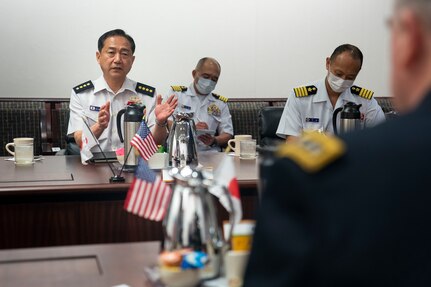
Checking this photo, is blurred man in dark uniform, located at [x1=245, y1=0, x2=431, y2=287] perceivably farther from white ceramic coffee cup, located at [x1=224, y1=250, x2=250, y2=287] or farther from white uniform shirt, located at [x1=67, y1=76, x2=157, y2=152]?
white uniform shirt, located at [x1=67, y1=76, x2=157, y2=152]

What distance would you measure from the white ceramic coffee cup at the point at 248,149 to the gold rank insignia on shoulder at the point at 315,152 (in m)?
2.40

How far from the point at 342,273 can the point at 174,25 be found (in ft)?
16.0

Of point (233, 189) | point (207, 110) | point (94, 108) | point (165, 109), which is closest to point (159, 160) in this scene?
point (165, 109)

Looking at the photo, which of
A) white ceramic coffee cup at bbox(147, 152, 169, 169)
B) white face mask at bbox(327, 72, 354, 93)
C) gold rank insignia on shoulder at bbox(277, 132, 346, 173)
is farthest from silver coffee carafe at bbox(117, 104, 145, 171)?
gold rank insignia on shoulder at bbox(277, 132, 346, 173)

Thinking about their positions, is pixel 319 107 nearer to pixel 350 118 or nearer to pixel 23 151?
pixel 350 118

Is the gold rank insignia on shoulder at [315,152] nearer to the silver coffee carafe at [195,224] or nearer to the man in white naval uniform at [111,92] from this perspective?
the silver coffee carafe at [195,224]

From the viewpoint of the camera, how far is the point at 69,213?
2340 millimetres

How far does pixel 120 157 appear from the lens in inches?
110

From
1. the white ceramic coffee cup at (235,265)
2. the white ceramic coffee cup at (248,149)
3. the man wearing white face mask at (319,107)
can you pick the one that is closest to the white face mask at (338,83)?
the man wearing white face mask at (319,107)

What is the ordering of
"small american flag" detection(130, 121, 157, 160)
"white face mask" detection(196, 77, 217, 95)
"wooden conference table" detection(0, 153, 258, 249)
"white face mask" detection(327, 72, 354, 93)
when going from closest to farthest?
"wooden conference table" detection(0, 153, 258, 249)
"small american flag" detection(130, 121, 157, 160)
"white face mask" detection(327, 72, 354, 93)
"white face mask" detection(196, 77, 217, 95)

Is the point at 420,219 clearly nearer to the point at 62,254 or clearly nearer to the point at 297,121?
the point at 62,254

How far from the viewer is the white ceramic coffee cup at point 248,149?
3.17 metres

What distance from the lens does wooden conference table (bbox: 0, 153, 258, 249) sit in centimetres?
230

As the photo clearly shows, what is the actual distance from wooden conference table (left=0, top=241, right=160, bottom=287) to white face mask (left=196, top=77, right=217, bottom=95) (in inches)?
130
